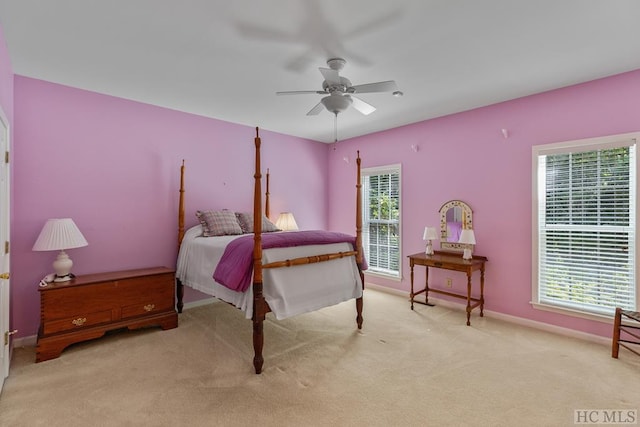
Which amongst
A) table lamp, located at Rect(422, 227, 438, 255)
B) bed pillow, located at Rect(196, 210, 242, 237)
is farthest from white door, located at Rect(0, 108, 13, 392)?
table lamp, located at Rect(422, 227, 438, 255)

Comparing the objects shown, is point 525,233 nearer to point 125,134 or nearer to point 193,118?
point 193,118

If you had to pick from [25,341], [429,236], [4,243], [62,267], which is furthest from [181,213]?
[429,236]

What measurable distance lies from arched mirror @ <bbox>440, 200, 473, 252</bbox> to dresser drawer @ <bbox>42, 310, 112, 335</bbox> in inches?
156

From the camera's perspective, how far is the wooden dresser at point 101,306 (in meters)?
2.69

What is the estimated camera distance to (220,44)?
93.7 inches

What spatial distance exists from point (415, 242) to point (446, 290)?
0.78 meters

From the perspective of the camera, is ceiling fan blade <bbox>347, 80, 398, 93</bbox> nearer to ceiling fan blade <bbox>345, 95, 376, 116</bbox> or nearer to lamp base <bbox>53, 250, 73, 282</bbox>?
ceiling fan blade <bbox>345, 95, 376, 116</bbox>

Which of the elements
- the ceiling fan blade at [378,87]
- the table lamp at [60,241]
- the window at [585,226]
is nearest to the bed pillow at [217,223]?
the table lamp at [60,241]

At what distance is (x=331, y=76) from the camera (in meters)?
2.40

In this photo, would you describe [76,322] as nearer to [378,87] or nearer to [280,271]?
[280,271]

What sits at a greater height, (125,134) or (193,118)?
(193,118)

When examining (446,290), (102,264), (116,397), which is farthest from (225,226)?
(446,290)

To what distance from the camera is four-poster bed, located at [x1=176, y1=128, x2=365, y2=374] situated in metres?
2.50

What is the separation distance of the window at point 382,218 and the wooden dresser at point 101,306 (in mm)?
3112
